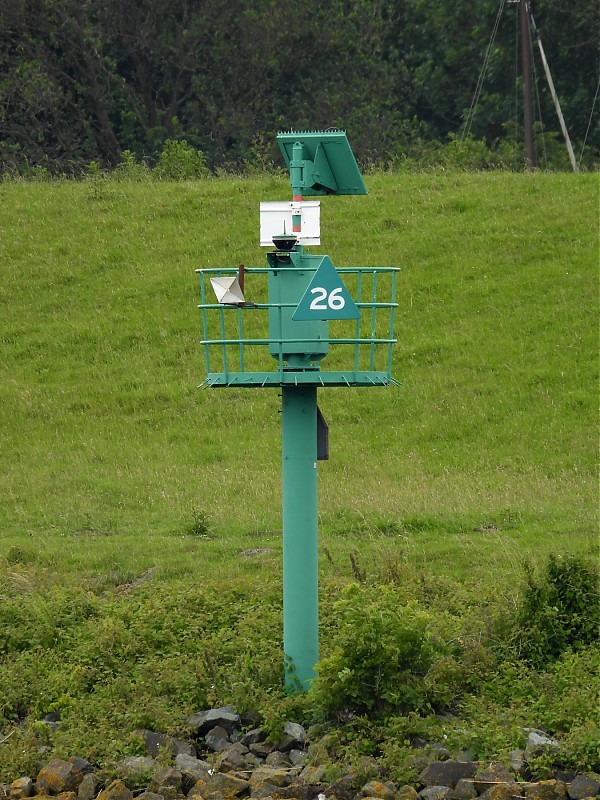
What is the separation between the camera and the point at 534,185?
98.3 feet

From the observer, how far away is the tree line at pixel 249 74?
1773 inches

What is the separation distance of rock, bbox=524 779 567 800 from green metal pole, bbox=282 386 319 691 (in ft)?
7.76

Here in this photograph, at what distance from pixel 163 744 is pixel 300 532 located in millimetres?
2042

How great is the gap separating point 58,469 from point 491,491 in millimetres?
7031

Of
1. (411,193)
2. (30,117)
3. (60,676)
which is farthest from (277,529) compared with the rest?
(30,117)

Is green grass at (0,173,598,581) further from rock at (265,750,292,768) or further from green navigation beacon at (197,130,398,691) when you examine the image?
rock at (265,750,292,768)

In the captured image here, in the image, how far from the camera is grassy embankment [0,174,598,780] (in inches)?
546

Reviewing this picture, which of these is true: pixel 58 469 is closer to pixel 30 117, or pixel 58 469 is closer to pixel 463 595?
pixel 463 595

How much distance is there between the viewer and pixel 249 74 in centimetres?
4662

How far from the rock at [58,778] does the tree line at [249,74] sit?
123 feet

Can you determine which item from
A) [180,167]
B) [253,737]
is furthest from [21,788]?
[180,167]

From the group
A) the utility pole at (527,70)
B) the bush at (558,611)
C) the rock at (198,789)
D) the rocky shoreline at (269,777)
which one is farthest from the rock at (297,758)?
the utility pole at (527,70)

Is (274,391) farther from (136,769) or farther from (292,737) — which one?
(136,769)

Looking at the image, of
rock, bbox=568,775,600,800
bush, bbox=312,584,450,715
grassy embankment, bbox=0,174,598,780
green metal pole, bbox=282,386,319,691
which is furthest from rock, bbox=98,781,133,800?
rock, bbox=568,775,600,800
